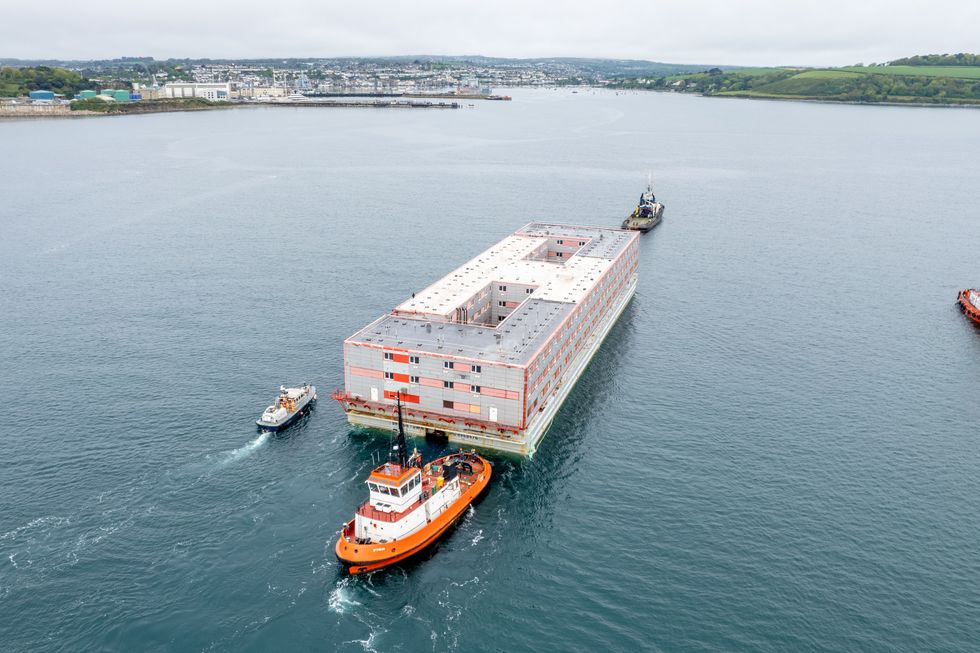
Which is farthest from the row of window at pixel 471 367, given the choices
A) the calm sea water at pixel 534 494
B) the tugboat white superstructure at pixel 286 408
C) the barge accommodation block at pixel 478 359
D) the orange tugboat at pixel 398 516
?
the tugboat white superstructure at pixel 286 408

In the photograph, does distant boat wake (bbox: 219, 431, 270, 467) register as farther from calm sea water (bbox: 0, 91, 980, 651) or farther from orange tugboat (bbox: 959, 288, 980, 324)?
orange tugboat (bbox: 959, 288, 980, 324)

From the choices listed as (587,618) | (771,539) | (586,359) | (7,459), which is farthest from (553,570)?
(7,459)

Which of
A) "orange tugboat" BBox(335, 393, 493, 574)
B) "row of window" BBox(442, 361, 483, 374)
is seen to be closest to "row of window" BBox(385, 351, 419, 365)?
"row of window" BBox(442, 361, 483, 374)

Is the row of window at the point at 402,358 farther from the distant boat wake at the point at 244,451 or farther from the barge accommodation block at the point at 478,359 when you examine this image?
the distant boat wake at the point at 244,451

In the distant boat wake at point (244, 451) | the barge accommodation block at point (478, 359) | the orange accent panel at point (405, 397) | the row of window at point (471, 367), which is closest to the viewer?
the distant boat wake at point (244, 451)

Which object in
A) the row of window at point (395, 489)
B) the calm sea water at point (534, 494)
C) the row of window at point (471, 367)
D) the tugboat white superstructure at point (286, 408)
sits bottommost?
the calm sea water at point (534, 494)

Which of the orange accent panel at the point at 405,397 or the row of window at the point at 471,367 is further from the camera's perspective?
the orange accent panel at the point at 405,397

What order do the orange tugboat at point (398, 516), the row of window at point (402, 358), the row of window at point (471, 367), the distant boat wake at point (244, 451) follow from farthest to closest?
the row of window at point (402, 358) < the row of window at point (471, 367) < the distant boat wake at point (244, 451) < the orange tugboat at point (398, 516)

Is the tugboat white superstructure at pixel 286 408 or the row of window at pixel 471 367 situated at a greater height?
the row of window at pixel 471 367
